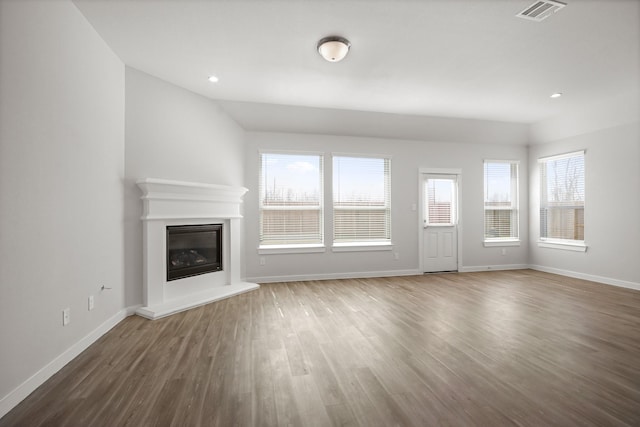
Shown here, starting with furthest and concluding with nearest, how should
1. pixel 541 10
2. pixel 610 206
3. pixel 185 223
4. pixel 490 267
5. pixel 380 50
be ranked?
pixel 490 267
pixel 610 206
pixel 185 223
pixel 380 50
pixel 541 10

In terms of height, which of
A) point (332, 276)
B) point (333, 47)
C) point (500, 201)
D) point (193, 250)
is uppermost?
point (333, 47)

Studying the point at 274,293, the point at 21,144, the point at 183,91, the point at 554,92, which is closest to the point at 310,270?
the point at 274,293

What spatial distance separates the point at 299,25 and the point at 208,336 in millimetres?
3061

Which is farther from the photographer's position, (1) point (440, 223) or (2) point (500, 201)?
(2) point (500, 201)

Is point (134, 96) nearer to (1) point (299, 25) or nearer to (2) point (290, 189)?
(1) point (299, 25)

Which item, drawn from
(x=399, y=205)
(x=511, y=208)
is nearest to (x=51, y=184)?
(x=399, y=205)

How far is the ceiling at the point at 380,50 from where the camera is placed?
255 cm

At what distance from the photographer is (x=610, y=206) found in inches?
199

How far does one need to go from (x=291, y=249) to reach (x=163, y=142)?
2.68m

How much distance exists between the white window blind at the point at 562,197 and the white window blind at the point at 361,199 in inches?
131

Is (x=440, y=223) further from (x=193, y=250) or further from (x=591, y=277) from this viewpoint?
(x=193, y=250)

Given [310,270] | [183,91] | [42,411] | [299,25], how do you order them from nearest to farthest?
[42,411]
[299,25]
[183,91]
[310,270]

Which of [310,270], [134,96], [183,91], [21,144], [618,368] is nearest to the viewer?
[21,144]

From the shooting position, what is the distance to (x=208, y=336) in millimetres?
2881
